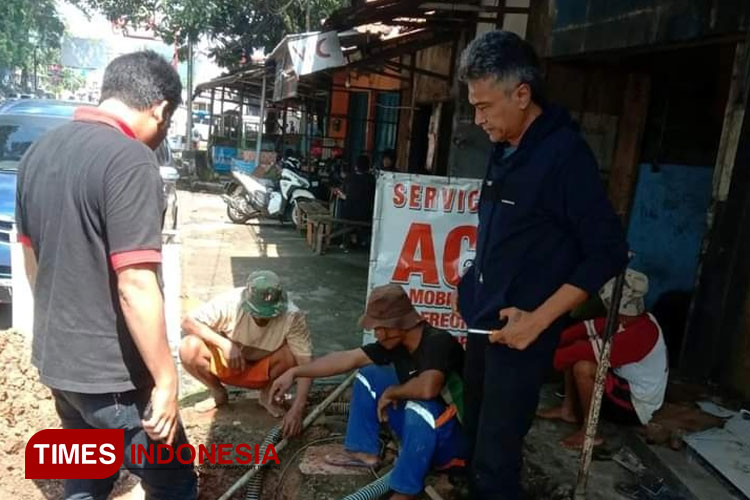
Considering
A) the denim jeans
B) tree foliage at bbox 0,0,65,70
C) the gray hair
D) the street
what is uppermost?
tree foliage at bbox 0,0,65,70

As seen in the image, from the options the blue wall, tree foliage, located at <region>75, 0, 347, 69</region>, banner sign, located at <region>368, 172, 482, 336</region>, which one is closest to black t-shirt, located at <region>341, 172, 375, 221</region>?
the blue wall

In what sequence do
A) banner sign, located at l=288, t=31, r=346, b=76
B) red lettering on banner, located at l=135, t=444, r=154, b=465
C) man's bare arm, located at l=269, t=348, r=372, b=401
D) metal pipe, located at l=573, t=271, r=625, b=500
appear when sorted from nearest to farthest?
red lettering on banner, located at l=135, t=444, r=154, b=465, metal pipe, located at l=573, t=271, r=625, b=500, man's bare arm, located at l=269, t=348, r=372, b=401, banner sign, located at l=288, t=31, r=346, b=76

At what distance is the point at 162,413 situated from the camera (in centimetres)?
192

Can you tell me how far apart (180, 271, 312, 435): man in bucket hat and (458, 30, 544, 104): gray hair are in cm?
187

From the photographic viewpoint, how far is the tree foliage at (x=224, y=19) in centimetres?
1873

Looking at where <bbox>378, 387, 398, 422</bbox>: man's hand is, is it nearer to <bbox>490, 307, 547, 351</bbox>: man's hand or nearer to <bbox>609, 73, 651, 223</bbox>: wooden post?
<bbox>490, 307, 547, 351</bbox>: man's hand

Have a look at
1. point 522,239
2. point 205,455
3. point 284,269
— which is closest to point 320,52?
point 284,269

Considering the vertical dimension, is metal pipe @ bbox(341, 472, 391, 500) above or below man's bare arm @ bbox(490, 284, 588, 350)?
below

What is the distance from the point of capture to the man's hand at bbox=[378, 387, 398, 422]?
2.92 metres

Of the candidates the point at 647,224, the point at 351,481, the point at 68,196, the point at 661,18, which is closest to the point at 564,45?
the point at 661,18

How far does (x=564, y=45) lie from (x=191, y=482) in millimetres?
4230

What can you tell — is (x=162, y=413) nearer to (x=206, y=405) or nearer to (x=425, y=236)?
(x=206, y=405)

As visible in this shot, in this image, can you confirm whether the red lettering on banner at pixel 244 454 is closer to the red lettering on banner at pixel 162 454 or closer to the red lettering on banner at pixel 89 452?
the red lettering on banner at pixel 89 452

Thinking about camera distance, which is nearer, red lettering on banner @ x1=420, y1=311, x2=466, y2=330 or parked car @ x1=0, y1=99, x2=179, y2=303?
red lettering on banner @ x1=420, y1=311, x2=466, y2=330
